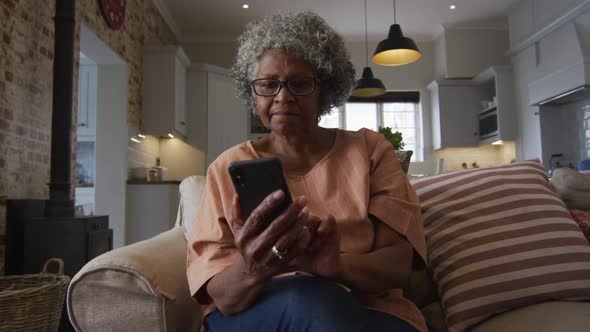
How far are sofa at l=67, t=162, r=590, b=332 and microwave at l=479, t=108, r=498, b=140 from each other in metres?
4.89

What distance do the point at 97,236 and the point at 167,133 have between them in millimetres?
2383

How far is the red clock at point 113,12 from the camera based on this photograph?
363 centimetres

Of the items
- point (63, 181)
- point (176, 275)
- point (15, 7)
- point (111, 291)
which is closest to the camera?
point (111, 291)

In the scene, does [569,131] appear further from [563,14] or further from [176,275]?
[176,275]

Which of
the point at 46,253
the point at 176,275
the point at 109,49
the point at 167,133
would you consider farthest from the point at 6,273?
the point at 167,133

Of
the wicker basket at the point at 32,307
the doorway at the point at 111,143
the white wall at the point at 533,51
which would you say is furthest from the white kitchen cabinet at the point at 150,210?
the white wall at the point at 533,51

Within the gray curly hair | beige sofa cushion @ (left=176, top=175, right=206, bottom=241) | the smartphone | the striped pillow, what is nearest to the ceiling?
beige sofa cushion @ (left=176, top=175, right=206, bottom=241)

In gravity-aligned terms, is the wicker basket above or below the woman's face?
below

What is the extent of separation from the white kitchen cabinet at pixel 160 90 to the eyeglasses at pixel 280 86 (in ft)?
12.5

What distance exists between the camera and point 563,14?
4387 millimetres

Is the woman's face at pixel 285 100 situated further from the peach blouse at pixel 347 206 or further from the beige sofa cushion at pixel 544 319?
the beige sofa cushion at pixel 544 319

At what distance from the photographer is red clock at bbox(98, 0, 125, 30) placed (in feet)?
11.9

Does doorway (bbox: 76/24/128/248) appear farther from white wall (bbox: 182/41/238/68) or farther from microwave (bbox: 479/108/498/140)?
microwave (bbox: 479/108/498/140)

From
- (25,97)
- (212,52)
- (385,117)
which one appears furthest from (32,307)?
(385,117)
